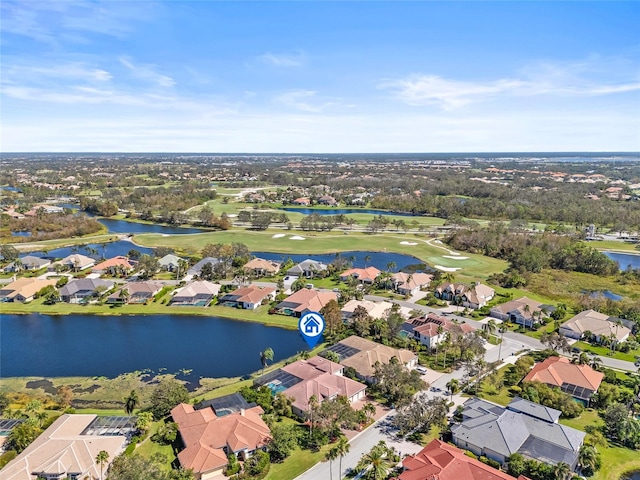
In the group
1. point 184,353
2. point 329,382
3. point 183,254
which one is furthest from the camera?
point 183,254

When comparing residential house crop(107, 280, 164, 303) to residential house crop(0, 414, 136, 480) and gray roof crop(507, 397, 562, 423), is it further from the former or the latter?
gray roof crop(507, 397, 562, 423)

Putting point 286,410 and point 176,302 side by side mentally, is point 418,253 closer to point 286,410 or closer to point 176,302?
point 176,302

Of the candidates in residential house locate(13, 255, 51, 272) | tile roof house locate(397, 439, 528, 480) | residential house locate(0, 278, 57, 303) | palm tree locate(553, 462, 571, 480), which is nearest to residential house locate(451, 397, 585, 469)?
palm tree locate(553, 462, 571, 480)

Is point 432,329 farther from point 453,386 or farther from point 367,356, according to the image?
point 453,386

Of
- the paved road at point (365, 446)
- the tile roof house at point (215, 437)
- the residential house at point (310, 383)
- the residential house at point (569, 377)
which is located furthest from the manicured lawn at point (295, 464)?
the residential house at point (569, 377)

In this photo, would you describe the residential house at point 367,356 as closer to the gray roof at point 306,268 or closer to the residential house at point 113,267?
the gray roof at point 306,268

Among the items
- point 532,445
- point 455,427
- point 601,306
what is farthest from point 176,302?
point 601,306
